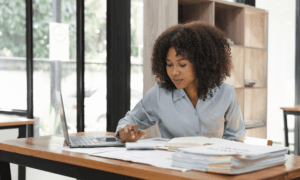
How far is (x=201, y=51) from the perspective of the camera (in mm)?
1745

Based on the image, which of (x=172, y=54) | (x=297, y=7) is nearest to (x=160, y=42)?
(x=172, y=54)

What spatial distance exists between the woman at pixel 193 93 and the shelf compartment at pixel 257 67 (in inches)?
80.2

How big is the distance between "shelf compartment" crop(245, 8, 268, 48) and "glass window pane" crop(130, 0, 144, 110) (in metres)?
1.24

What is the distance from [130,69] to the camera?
3.24m

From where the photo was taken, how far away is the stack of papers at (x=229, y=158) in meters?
0.90

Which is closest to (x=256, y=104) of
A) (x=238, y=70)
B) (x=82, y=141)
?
(x=238, y=70)

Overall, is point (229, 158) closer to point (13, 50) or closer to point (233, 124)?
point (233, 124)

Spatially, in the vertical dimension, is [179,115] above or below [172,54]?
below

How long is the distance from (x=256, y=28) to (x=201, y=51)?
2.35 meters

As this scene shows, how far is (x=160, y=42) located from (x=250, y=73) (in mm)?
2259

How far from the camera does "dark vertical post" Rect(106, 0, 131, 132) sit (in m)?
3.19

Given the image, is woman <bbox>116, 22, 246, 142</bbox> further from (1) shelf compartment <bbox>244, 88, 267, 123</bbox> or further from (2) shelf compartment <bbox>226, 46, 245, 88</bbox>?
(1) shelf compartment <bbox>244, 88, 267, 123</bbox>

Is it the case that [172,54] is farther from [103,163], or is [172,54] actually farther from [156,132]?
[156,132]

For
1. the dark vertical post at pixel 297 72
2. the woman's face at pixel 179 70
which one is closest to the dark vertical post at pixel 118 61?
the woman's face at pixel 179 70
